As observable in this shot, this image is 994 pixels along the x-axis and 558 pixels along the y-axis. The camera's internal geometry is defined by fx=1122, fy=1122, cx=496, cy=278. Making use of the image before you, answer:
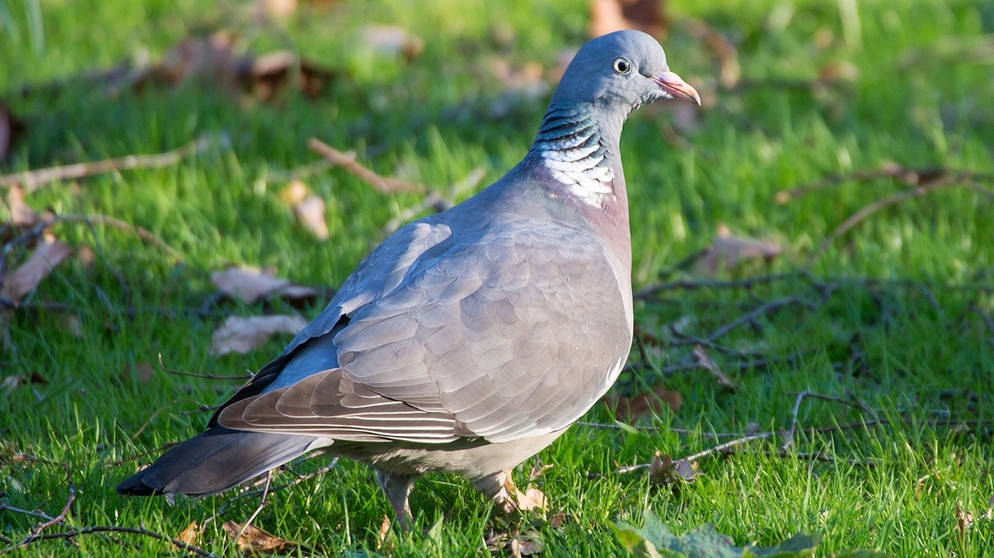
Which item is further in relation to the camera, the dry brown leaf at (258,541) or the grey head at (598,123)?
the grey head at (598,123)

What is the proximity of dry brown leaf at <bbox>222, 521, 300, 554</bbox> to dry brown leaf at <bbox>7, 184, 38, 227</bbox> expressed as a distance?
2.09 metres

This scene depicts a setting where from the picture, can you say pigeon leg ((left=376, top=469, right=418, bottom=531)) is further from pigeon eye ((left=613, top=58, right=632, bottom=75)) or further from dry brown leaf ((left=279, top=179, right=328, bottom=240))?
dry brown leaf ((left=279, top=179, right=328, bottom=240))

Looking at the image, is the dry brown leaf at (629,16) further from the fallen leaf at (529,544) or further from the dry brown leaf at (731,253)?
the fallen leaf at (529,544)

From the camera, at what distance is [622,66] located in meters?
3.66

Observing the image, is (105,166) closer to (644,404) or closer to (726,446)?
(644,404)

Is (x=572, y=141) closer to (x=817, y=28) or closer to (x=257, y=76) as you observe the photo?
(x=257, y=76)

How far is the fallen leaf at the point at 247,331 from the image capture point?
13.3 feet

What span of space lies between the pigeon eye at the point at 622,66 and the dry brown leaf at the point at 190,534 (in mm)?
1905

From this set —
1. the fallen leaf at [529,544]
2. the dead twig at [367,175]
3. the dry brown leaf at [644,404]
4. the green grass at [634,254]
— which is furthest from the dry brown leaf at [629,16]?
the fallen leaf at [529,544]

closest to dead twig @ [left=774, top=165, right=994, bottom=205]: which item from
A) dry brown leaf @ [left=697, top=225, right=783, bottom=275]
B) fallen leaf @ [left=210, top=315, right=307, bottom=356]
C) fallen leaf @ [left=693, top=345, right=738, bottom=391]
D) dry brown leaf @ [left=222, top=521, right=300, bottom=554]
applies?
dry brown leaf @ [left=697, top=225, right=783, bottom=275]

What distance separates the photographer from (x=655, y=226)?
201 inches

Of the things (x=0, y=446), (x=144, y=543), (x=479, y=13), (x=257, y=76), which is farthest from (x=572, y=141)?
(x=479, y=13)

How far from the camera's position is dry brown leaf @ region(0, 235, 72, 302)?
4.22m

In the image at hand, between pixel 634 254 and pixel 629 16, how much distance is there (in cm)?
273
